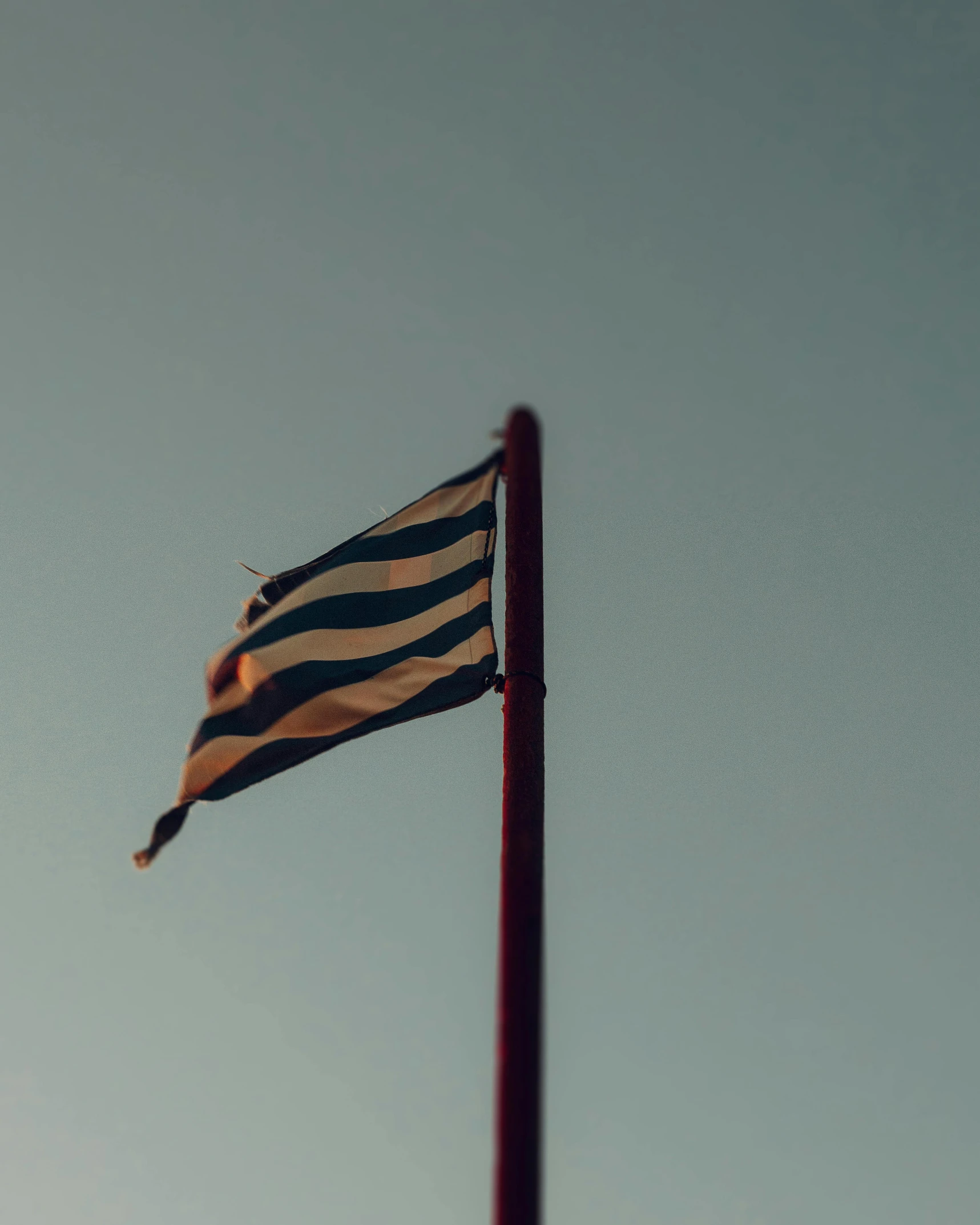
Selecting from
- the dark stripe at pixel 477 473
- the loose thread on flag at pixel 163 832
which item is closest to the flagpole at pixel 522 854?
the dark stripe at pixel 477 473

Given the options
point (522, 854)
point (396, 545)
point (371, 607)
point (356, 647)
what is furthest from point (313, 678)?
point (522, 854)

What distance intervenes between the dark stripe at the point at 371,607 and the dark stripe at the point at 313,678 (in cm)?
20

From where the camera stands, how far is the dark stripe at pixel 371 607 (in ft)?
20.2

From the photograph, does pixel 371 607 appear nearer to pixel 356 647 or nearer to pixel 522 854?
pixel 356 647

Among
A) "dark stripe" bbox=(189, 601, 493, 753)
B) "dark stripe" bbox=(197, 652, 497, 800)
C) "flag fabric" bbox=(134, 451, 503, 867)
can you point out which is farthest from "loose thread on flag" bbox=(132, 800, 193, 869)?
"dark stripe" bbox=(189, 601, 493, 753)

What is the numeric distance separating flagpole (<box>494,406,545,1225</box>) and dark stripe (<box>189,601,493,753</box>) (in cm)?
49

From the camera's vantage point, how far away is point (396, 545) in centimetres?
666

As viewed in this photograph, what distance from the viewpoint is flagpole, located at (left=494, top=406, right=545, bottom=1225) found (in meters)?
3.88

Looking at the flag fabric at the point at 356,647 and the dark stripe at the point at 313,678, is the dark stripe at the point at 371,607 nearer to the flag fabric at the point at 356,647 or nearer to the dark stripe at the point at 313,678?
the flag fabric at the point at 356,647

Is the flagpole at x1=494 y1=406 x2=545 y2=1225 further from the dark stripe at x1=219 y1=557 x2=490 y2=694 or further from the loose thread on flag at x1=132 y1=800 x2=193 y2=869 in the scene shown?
the loose thread on flag at x1=132 y1=800 x2=193 y2=869

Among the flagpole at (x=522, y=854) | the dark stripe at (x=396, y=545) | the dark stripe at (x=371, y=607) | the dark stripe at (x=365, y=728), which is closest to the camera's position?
the flagpole at (x=522, y=854)

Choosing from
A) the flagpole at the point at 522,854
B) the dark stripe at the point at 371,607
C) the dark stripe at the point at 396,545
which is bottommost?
the flagpole at the point at 522,854

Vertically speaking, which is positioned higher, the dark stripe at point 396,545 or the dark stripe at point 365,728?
the dark stripe at point 396,545

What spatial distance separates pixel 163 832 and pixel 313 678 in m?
1.09
